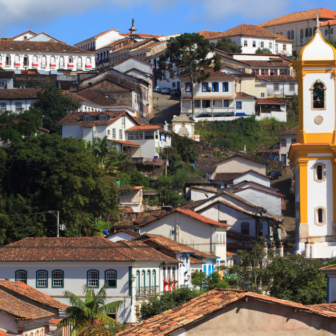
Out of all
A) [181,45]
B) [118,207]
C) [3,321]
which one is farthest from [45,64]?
[3,321]

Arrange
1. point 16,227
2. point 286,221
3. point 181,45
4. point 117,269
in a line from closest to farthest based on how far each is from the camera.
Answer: point 117,269, point 16,227, point 286,221, point 181,45

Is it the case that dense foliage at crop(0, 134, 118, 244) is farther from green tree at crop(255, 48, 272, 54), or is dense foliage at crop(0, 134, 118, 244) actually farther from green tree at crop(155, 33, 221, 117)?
green tree at crop(255, 48, 272, 54)

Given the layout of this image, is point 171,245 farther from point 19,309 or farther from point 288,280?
point 19,309

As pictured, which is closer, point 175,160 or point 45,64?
point 175,160

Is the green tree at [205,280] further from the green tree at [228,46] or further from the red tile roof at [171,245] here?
the green tree at [228,46]

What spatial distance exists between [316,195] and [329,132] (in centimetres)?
413

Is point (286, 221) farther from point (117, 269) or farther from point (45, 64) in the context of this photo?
point (45, 64)

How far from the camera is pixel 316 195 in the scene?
48.2 m

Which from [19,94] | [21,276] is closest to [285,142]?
[19,94]

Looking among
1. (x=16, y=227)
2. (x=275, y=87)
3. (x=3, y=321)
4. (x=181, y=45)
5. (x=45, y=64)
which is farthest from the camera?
(x=45, y=64)

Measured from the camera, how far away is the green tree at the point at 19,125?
6600 cm

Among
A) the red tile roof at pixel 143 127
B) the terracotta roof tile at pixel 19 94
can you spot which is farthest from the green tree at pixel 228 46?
the red tile roof at pixel 143 127

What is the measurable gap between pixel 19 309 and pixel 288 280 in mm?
10936

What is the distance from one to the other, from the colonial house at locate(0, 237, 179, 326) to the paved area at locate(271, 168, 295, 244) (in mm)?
13900
